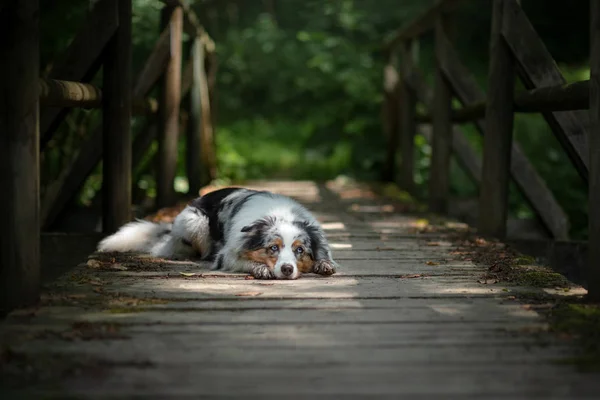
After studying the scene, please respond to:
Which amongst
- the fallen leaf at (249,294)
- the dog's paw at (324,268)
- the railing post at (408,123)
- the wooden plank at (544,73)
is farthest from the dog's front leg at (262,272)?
the railing post at (408,123)

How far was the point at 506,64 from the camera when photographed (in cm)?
641

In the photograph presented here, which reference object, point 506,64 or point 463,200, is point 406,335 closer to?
point 506,64

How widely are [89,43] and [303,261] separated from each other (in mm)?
2367

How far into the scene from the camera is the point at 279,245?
4.91 m

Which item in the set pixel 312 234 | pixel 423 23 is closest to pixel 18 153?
pixel 312 234

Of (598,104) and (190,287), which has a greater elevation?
(598,104)

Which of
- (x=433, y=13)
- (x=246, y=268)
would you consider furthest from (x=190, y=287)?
(x=433, y=13)

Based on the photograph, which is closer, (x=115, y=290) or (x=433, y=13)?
(x=115, y=290)

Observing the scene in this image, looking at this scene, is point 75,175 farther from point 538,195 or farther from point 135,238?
point 538,195

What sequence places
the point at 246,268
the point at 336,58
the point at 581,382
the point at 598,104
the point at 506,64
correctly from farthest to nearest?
the point at 336,58 < the point at 506,64 < the point at 246,268 < the point at 598,104 < the point at 581,382

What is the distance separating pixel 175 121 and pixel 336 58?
7041 millimetres

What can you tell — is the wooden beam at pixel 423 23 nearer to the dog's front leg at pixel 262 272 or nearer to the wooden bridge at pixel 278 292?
the wooden bridge at pixel 278 292

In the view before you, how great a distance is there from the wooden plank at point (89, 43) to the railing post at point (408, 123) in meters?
5.73

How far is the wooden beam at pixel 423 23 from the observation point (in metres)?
8.57
